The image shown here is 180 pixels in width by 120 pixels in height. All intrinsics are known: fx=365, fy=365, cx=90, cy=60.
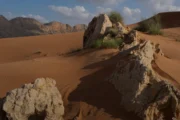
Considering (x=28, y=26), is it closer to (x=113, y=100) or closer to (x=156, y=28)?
(x=156, y=28)

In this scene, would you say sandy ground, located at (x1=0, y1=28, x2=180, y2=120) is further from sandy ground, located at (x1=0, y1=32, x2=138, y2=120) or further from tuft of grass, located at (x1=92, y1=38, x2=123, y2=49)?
tuft of grass, located at (x1=92, y1=38, x2=123, y2=49)

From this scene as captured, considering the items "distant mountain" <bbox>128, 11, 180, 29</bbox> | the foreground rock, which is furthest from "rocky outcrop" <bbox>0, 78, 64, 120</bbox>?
"distant mountain" <bbox>128, 11, 180, 29</bbox>

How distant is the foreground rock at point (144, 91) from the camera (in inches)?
251

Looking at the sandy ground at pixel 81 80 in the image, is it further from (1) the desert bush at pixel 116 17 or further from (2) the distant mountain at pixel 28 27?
(2) the distant mountain at pixel 28 27

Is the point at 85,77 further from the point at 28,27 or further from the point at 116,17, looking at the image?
the point at 28,27

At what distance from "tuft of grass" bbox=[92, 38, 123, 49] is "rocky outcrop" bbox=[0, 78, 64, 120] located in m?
3.80

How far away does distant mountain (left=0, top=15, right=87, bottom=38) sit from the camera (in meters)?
42.7

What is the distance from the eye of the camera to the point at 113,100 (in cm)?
713

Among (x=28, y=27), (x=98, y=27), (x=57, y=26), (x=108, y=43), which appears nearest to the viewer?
(x=108, y=43)

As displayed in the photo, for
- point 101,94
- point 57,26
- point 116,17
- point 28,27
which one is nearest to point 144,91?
point 101,94

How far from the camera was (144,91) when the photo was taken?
6.74 meters

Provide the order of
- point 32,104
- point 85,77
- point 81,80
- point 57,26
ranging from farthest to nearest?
point 57,26 → point 85,77 → point 81,80 → point 32,104

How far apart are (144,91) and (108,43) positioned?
3.88 metres

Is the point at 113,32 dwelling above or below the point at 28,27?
above
